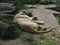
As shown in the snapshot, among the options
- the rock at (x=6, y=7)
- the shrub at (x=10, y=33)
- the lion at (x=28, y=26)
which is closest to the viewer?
the shrub at (x=10, y=33)

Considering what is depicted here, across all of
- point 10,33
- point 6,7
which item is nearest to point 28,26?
point 10,33

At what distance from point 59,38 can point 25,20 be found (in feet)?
3.45

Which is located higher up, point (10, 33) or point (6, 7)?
point (10, 33)

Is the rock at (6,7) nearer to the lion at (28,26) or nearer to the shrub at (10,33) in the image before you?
the lion at (28,26)

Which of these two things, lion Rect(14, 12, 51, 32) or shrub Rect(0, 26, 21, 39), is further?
lion Rect(14, 12, 51, 32)

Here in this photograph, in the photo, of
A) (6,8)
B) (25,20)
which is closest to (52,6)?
(6,8)

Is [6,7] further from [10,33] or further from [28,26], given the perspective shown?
[10,33]

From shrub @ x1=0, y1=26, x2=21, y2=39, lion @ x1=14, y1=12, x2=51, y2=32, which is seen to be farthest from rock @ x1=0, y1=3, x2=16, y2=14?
shrub @ x1=0, y1=26, x2=21, y2=39

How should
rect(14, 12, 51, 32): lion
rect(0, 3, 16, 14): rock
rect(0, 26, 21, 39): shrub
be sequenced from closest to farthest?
rect(0, 26, 21, 39): shrub → rect(14, 12, 51, 32): lion → rect(0, 3, 16, 14): rock

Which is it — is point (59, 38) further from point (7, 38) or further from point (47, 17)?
point (47, 17)

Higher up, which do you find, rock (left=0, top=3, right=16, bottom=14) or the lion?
the lion

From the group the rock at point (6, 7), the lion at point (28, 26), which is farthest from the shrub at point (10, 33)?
the rock at point (6, 7)

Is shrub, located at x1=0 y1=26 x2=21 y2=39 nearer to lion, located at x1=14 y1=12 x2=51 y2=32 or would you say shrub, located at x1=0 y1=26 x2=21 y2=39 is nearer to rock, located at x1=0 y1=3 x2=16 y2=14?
lion, located at x1=14 y1=12 x2=51 y2=32

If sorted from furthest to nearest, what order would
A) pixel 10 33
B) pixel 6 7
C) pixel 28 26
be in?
→ pixel 6 7, pixel 28 26, pixel 10 33
